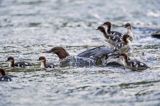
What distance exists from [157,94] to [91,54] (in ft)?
12.4

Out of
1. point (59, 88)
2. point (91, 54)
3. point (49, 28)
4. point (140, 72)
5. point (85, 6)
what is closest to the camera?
point (59, 88)

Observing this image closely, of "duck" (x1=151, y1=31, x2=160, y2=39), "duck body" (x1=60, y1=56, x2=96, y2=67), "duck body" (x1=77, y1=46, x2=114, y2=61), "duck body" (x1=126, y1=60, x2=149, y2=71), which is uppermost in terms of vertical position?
"duck" (x1=151, y1=31, x2=160, y2=39)

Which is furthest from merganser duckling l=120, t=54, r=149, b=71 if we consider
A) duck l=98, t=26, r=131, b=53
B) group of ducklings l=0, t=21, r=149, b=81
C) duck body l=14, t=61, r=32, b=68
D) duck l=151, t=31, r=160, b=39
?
duck l=151, t=31, r=160, b=39

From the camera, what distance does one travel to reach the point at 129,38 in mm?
17547

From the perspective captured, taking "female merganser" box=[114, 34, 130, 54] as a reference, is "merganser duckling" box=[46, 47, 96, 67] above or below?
below

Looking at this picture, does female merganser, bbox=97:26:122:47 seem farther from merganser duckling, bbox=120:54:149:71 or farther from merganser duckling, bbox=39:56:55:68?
merganser duckling, bbox=39:56:55:68

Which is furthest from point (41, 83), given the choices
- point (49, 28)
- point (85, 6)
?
point (85, 6)

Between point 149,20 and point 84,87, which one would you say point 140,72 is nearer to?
point 84,87

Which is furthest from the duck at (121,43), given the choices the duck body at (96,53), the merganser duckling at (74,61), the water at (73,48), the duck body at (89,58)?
the merganser duckling at (74,61)

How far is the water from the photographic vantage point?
11.6 meters

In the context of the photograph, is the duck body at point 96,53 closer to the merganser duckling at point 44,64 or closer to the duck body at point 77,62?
the duck body at point 77,62

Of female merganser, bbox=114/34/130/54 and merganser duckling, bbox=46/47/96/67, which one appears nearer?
merganser duckling, bbox=46/47/96/67

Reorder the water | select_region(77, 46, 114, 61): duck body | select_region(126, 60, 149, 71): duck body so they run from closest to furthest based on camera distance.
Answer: the water < select_region(126, 60, 149, 71): duck body < select_region(77, 46, 114, 61): duck body

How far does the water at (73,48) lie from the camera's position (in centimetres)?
1165
